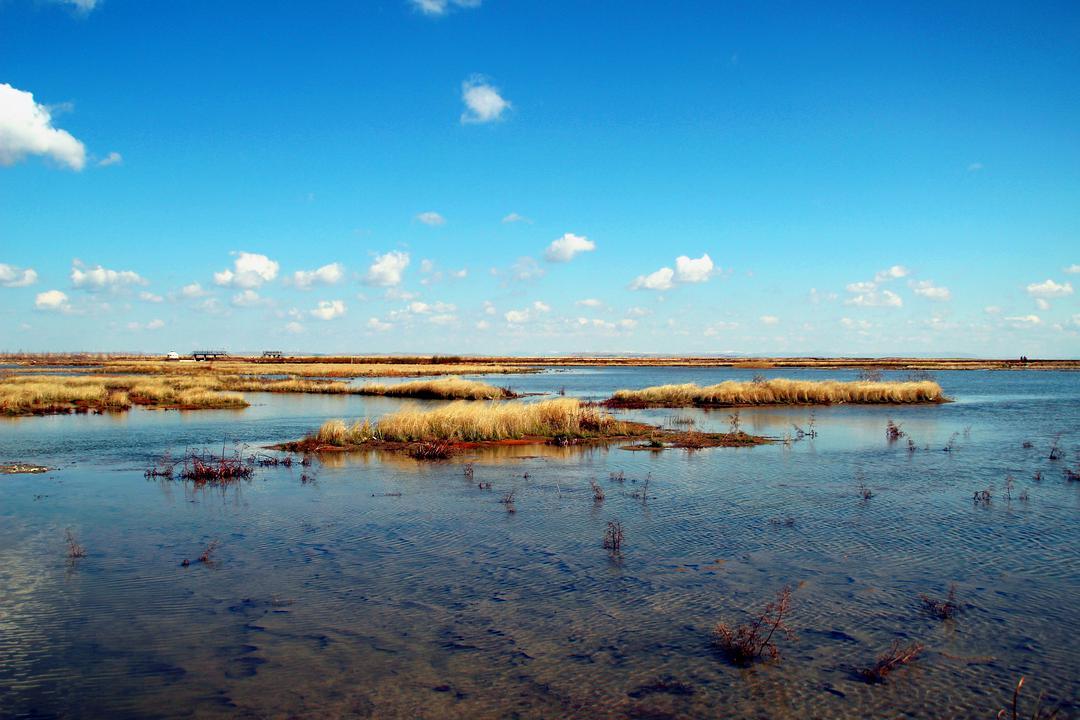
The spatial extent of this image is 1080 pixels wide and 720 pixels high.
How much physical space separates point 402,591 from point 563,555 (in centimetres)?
269

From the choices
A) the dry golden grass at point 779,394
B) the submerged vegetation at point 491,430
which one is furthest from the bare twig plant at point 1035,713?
the dry golden grass at point 779,394

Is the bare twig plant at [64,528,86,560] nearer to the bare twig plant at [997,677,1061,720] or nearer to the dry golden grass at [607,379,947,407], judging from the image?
the bare twig plant at [997,677,1061,720]

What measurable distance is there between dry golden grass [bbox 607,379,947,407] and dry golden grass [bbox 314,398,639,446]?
46.9 feet

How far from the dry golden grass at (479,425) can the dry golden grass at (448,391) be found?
Result: 2069 cm

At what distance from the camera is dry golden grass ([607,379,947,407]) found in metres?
42.1

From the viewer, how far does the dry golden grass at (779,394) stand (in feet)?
138

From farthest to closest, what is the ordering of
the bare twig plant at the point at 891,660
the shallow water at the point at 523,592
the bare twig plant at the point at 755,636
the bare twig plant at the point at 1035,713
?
the bare twig plant at the point at 755,636, the bare twig plant at the point at 891,660, the shallow water at the point at 523,592, the bare twig plant at the point at 1035,713

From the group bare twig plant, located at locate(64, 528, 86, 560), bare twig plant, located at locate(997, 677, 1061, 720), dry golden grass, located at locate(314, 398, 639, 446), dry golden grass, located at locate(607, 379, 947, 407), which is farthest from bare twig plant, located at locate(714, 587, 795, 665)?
dry golden grass, located at locate(607, 379, 947, 407)

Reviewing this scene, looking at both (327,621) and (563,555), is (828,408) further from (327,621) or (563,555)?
(327,621)

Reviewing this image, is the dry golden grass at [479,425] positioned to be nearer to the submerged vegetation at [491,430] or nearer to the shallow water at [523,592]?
the submerged vegetation at [491,430]

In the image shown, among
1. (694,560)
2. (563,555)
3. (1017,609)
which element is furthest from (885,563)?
(563,555)

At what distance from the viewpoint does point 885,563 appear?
34.2 feet

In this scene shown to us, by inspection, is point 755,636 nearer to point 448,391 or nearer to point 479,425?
point 479,425

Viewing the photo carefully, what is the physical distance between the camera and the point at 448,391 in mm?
49500
